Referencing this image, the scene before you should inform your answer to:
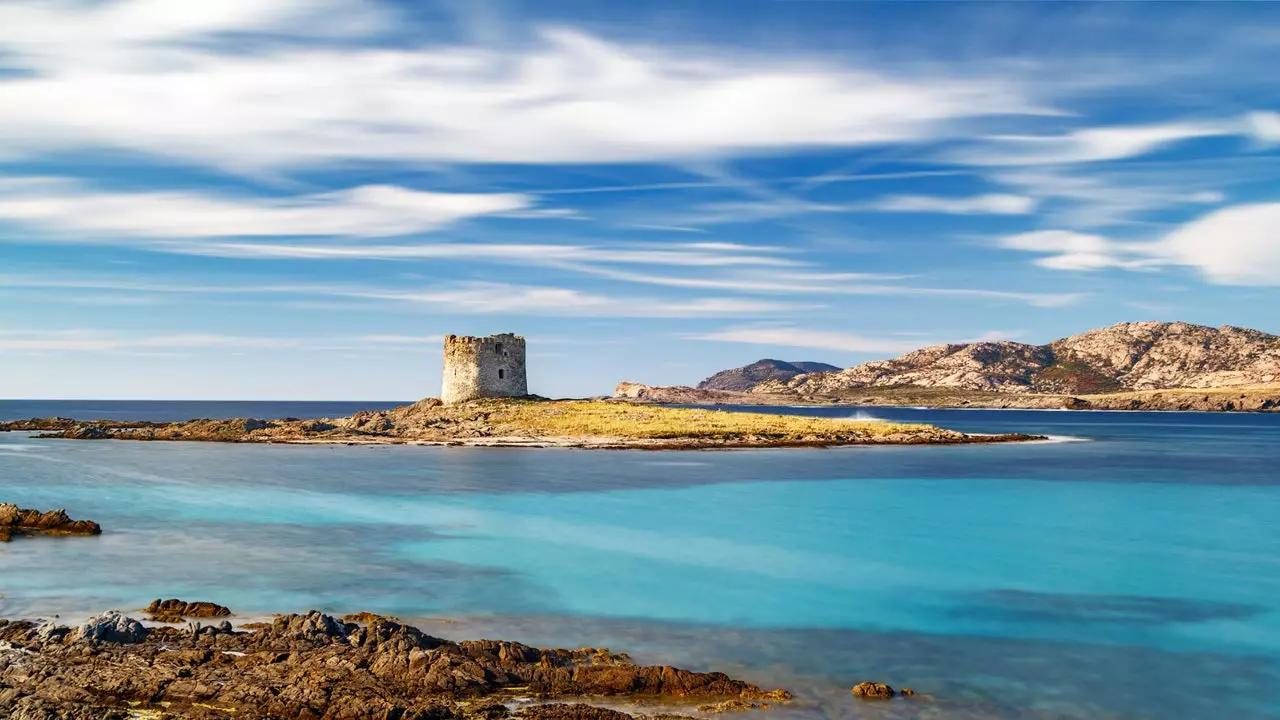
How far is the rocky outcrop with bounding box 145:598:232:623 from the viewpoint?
12.8 m

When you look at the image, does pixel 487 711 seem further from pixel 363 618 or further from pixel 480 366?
pixel 480 366

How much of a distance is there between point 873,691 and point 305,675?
5.89 meters

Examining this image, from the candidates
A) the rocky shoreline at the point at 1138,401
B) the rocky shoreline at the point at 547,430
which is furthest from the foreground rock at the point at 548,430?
the rocky shoreline at the point at 1138,401

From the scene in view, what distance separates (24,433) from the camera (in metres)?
61.0

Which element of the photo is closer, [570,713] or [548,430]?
[570,713]

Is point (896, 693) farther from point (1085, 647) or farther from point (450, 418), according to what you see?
point (450, 418)

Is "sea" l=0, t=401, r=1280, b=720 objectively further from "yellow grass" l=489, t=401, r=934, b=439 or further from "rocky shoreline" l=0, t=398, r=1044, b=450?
"yellow grass" l=489, t=401, r=934, b=439

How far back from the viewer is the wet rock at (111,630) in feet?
34.9

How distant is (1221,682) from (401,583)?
11.9 metres

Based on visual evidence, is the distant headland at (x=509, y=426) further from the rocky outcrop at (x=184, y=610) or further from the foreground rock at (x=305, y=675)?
the foreground rock at (x=305, y=675)

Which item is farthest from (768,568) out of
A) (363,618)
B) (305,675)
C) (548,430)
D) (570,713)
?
(548,430)

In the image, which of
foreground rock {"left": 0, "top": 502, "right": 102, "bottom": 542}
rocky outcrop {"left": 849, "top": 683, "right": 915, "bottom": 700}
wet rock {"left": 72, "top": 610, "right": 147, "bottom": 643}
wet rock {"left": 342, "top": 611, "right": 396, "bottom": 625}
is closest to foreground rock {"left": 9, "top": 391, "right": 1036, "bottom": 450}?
foreground rock {"left": 0, "top": 502, "right": 102, "bottom": 542}

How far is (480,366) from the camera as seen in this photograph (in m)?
56.7

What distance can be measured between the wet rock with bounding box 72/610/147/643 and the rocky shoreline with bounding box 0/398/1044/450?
36.0m
